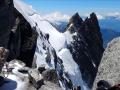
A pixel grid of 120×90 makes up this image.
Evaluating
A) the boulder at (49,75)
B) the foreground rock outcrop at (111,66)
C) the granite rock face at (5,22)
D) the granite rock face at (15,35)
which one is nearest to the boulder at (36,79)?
the boulder at (49,75)

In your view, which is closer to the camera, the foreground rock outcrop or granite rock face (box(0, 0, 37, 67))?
the foreground rock outcrop

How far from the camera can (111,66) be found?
1545 cm

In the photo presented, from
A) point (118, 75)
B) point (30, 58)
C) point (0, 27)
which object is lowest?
point (30, 58)

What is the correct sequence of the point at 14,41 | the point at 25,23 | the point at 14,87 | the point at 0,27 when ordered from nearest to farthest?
the point at 14,87, the point at 0,27, the point at 14,41, the point at 25,23

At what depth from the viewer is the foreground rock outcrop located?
1505 centimetres

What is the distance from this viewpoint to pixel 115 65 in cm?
1539

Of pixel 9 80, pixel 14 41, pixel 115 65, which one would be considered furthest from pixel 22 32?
pixel 115 65

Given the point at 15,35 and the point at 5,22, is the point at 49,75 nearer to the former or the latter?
the point at 5,22

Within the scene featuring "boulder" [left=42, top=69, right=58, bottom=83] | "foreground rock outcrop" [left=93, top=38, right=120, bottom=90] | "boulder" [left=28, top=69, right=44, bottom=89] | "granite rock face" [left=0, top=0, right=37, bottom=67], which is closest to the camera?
"foreground rock outcrop" [left=93, top=38, right=120, bottom=90]

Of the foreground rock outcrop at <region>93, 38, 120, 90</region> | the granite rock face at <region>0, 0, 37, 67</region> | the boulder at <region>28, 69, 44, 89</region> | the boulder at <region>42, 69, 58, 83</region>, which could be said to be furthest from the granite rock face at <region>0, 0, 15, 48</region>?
the foreground rock outcrop at <region>93, 38, 120, 90</region>

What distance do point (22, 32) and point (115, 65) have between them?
66.3 m

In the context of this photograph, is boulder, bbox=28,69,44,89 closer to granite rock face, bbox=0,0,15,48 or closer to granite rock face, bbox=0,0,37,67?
granite rock face, bbox=0,0,15,48

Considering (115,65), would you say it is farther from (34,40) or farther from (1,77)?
(34,40)

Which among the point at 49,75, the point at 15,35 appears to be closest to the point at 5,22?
the point at 15,35
